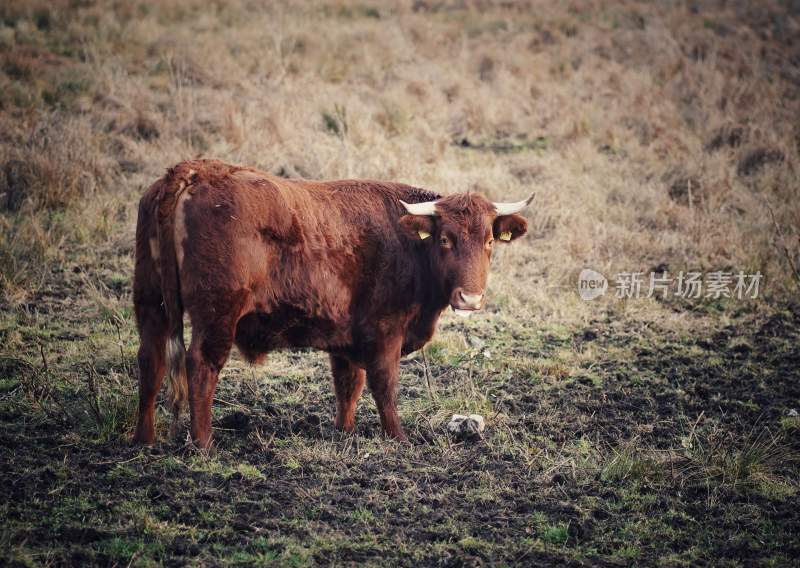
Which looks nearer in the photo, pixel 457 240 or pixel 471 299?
pixel 471 299

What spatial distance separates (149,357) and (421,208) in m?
2.08

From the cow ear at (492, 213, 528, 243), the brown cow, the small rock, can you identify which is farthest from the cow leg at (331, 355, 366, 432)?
the cow ear at (492, 213, 528, 243)

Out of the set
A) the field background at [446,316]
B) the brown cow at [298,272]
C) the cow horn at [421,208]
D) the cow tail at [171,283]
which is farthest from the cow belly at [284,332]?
the cow horn at [421,208]

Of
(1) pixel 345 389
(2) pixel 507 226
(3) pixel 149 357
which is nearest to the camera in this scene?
(3) pixel 149 357

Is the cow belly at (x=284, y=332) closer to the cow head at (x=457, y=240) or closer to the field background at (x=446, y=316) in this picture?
the field background at (x=446, y=316)

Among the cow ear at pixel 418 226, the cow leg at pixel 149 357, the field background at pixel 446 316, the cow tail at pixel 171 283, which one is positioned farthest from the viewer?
the cow ear at pixel 418 226

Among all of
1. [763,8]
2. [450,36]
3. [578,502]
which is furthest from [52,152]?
[763,8]

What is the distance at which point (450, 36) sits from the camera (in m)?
19.1

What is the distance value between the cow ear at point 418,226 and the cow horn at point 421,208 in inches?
1.3

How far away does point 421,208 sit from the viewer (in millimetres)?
6062

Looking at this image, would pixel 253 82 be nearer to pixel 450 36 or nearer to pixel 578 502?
pixel 450 36

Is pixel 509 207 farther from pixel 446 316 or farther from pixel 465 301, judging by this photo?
pixel 446 316

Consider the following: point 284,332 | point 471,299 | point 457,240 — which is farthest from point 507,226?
point 284,332

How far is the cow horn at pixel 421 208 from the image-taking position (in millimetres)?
6016
